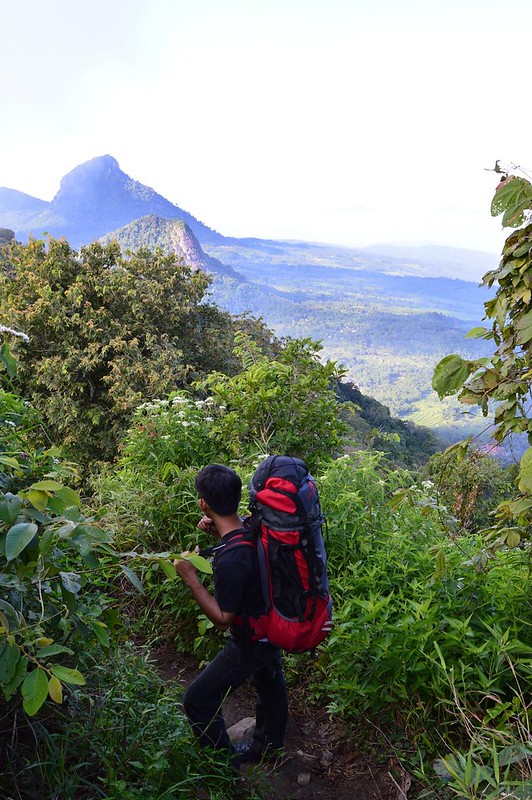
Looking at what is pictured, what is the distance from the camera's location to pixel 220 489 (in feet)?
8.54

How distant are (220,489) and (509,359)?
1.26 meters

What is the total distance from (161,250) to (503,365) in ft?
46.5

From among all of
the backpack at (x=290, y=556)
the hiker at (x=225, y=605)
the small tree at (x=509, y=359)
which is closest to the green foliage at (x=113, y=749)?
the hiker at (x=225, y=605)

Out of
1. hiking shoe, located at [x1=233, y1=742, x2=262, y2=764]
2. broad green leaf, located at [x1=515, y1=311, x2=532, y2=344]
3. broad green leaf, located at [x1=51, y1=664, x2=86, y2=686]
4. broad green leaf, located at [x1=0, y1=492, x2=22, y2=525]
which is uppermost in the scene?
broad green leaf, located at [x1=515, y1=311, x2=532, y2=344]


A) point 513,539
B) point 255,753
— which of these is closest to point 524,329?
point 513,539

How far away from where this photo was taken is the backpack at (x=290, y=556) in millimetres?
2432

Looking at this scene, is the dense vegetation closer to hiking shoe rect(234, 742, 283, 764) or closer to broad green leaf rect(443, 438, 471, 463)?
broad green leaf rect(443, 438, 471, 463)

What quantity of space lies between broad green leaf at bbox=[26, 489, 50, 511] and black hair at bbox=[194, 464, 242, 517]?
44.5 inches

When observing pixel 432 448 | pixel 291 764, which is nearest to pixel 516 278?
pixel 291 764

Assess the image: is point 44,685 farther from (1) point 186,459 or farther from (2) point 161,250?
(2) point 161,250

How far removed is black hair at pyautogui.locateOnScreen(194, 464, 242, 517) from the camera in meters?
2.61

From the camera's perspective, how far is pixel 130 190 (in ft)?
647

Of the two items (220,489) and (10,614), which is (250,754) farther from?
→ (10,614)

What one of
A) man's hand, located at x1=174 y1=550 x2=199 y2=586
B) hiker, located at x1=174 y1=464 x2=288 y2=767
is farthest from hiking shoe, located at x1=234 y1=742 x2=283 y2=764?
man's hand, located at x1=174 y1=550 x2=199 y2=586
